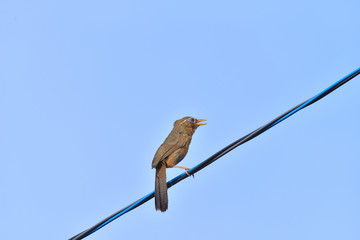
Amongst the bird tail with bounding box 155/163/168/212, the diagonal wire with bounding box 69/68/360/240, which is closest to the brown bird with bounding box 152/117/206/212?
the bird tail with bounding box 155/163/168/212

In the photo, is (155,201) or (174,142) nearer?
(155,201)

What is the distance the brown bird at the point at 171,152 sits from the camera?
25.9ft

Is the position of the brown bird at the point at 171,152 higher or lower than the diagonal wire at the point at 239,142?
higher

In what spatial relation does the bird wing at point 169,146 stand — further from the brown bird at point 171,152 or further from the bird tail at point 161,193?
the bird tail at point 161,193

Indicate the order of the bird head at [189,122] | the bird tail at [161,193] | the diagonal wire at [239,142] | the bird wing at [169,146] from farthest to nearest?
the bird head at [189,122], the bird wing at [169,146], the bird tail at [161,193], the diagonal wire at [239,142]

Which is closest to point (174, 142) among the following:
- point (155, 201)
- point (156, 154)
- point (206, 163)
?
point (156, 154)

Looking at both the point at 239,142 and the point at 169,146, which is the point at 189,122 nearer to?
the point at 169,146

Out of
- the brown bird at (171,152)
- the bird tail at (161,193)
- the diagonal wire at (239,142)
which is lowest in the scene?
the diagonal wire at (239,142)

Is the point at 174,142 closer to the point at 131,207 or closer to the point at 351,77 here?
the point at 131,207

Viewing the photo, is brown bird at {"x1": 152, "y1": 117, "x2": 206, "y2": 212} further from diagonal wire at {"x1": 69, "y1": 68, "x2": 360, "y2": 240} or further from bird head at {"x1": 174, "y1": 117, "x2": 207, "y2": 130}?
diagonal wire at {"x1": 69, "y1": 68, "x2": 360, "y2": 240}

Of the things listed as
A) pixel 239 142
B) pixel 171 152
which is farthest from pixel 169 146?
pixel 239 142

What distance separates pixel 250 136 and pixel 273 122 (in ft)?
1.07

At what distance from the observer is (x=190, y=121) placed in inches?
402

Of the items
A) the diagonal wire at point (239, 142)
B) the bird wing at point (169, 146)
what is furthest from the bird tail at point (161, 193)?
the diagonal wire at point (239, 142)
